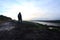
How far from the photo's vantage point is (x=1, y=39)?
15359 millimetres

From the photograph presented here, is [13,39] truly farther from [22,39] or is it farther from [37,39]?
[37,39]

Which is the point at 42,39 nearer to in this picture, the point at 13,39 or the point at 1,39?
the point at 13,39

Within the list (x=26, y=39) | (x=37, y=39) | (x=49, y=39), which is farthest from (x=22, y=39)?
(x=49, y=39)

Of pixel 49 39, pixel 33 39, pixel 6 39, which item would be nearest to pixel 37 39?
pixel 33 39

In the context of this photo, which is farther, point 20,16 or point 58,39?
point 20,16

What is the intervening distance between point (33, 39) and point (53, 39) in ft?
7.74

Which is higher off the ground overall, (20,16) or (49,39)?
(20,16)

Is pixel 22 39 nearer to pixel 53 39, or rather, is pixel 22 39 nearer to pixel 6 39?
pixel 6 39

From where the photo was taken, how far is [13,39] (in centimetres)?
1506

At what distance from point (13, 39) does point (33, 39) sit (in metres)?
2.26

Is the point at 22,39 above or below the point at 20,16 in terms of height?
below

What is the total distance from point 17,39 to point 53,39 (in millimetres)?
4154

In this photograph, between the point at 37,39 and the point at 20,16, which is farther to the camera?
the point at 20,16

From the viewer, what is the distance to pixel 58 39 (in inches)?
615
